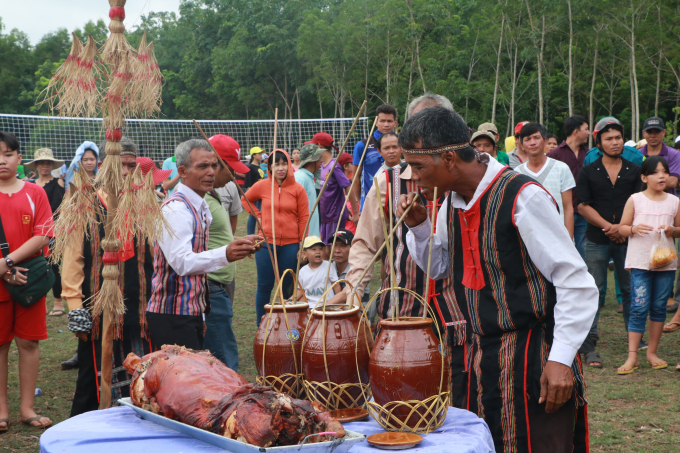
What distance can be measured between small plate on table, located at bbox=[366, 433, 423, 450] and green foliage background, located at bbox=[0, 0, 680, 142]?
2363 cm

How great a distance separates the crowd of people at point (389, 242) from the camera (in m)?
2.12

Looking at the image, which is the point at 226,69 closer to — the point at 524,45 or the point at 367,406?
the point at 524,45

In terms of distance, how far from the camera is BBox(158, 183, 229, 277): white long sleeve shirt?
3102mm

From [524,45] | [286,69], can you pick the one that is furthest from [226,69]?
[524,45]

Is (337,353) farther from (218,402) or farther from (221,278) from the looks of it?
(221,278)

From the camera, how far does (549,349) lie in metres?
2.21

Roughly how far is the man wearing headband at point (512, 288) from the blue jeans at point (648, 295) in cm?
356

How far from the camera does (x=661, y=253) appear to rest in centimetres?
527

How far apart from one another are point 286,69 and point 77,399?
53.5 metres

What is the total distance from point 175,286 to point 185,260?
268 mm

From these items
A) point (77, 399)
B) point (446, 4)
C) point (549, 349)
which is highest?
point (446, 4)

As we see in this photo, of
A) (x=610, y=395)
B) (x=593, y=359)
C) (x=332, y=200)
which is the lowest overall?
(x=610, y=395)

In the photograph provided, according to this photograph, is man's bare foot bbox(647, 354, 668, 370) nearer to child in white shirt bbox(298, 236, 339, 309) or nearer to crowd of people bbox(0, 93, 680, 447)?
crowd of people bbox(0, 93, 680, 447)

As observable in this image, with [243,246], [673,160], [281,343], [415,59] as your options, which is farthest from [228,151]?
[415,59]
